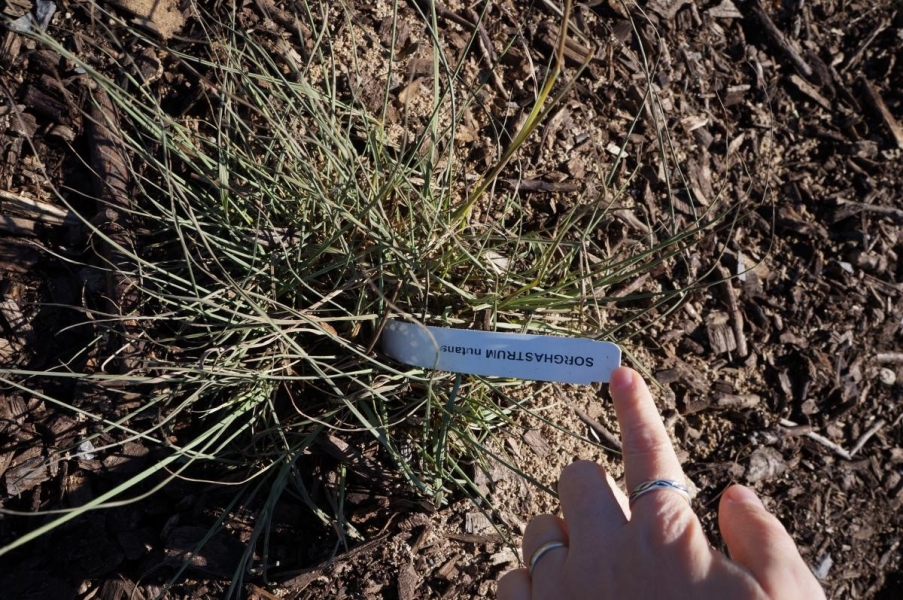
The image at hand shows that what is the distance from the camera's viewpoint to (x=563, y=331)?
1.20m

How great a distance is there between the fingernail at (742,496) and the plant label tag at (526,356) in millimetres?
228

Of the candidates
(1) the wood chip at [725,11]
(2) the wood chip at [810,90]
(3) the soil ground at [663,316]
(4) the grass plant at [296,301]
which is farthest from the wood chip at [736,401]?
(1) the wood chip at [725,11]

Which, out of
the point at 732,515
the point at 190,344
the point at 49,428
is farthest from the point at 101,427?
the point at 732,515

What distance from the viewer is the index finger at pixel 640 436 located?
880mm

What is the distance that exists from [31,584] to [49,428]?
0.82 feet

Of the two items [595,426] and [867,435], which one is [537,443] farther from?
[867,435]

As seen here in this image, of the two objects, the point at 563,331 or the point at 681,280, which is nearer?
the point at 563,331

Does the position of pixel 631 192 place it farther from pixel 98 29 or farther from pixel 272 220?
pixel 98 29

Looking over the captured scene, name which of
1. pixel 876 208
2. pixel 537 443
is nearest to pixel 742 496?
pixel 537 443

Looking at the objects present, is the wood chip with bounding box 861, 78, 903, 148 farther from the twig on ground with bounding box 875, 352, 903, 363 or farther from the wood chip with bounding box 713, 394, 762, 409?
the wood chip with bounding box 713, 394, 762, 409

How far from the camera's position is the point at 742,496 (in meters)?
0.89

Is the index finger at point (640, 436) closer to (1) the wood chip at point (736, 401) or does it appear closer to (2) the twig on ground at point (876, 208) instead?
(1) the wood chip at point (736, 401)

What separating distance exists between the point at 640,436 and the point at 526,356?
191mm

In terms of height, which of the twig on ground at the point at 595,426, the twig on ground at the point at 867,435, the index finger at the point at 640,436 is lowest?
the twig on ground at the point at 595,426
